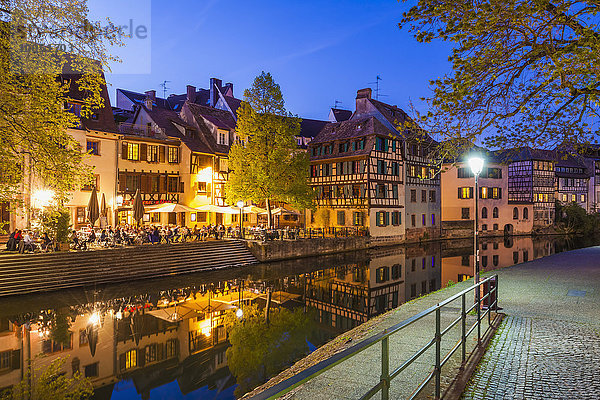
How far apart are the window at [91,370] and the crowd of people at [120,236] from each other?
12.0 m

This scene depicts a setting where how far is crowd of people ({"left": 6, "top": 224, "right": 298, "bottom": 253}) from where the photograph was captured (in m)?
20.0

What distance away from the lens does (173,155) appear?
119 feet

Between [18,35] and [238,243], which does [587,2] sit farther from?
[238,243]

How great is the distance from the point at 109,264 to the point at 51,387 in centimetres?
1267

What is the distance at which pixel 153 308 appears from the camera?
1571 cm

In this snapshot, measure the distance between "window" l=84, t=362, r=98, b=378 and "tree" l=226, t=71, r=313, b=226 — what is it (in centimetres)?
2091

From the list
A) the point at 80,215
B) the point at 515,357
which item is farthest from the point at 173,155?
the point at 515,357

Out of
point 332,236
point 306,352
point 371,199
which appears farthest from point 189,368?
point 371,199

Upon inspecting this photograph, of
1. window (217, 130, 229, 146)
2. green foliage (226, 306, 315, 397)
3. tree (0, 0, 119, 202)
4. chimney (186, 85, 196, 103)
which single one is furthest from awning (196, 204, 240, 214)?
chimney (186, 85, 196, 103)

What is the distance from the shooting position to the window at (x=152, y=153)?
34.4m

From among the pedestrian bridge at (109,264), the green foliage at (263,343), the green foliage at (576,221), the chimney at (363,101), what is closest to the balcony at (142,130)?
the pedestrian bridge at (109,264)

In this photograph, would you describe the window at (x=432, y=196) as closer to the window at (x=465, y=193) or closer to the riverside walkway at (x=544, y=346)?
the window at (x=465, y=193)

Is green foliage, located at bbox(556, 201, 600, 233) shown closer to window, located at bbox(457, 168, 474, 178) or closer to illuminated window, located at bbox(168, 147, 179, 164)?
window, located at bbox(457, 168, 474, 178)

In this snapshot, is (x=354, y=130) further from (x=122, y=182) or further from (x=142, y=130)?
(x=122, y=182)
